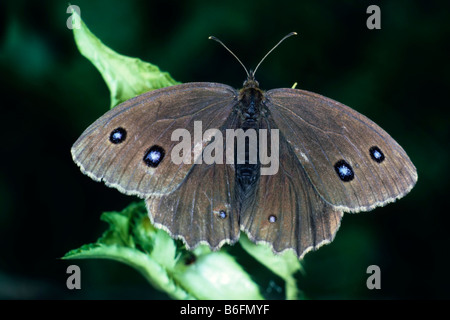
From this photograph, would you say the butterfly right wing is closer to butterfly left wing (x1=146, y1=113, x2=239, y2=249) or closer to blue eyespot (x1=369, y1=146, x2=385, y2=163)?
butterfly left wing (x1=146, y1=113, x2=239, y2=249)

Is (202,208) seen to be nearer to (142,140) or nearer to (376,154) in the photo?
(142,140)

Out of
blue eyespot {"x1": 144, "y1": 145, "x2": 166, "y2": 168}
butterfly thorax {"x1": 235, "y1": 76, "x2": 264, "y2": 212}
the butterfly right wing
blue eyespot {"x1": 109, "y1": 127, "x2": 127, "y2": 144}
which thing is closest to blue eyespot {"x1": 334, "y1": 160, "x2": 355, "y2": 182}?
butterfly thorax {"x1": 235, "y1": 76, "x2": 264, "y2": 212}

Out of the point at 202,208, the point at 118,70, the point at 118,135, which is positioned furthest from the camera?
the point at 118,70

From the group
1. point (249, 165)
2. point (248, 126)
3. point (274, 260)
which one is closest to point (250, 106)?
point (248, 126)

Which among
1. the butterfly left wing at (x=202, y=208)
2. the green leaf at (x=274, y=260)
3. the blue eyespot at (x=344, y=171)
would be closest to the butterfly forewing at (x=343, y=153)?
the blue eyespot at (x=344, y=171)

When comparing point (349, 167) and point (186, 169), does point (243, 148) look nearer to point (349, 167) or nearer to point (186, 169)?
point (186, 169)

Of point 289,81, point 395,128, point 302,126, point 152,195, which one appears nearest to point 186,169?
point 152,195

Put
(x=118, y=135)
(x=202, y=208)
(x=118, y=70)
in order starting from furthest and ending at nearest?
(x=118, y=70) < (x=202, y=208) < (x=118, y=135)
